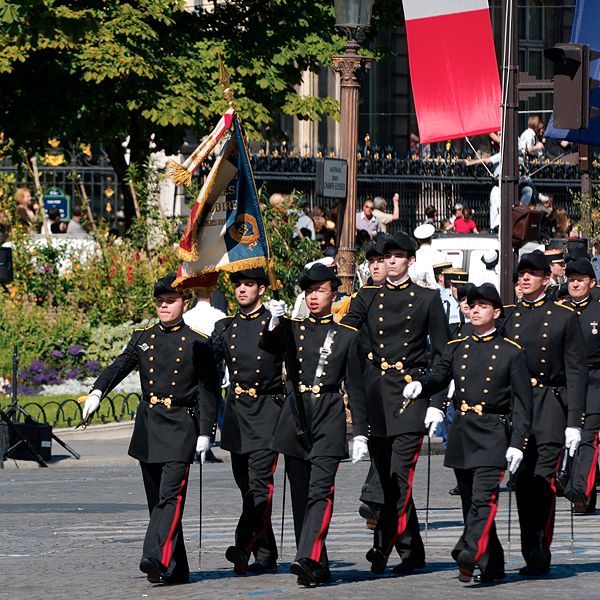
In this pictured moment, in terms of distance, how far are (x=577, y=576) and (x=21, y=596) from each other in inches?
127

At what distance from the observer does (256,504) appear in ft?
39.5

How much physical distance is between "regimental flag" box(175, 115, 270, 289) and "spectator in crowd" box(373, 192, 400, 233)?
16.7m

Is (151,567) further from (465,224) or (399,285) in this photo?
(465,224)

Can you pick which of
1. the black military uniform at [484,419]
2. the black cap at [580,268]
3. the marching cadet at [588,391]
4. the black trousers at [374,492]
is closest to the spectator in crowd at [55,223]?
the marching cadet at [588,391]

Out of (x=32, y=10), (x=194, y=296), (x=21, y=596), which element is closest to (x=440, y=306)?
(x=21, y=596)

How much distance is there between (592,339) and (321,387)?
4.14 m

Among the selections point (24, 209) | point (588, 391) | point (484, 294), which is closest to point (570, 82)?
point (588, 391)

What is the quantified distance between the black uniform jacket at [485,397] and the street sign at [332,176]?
29.5ft

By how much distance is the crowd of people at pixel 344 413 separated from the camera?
38.2 ft

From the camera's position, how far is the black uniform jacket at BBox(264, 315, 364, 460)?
1184cm

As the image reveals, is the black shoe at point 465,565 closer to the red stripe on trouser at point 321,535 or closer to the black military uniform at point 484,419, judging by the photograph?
the black military uniform at point 484,419

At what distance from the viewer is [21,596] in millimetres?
11219

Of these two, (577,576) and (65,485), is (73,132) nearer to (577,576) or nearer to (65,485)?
(65,485)

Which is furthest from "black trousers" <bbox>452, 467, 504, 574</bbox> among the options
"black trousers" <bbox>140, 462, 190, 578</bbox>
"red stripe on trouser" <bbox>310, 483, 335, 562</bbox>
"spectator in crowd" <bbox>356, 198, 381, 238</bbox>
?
"spectator in crowd" <bbox>356, 198, 381, 238</bbox>
